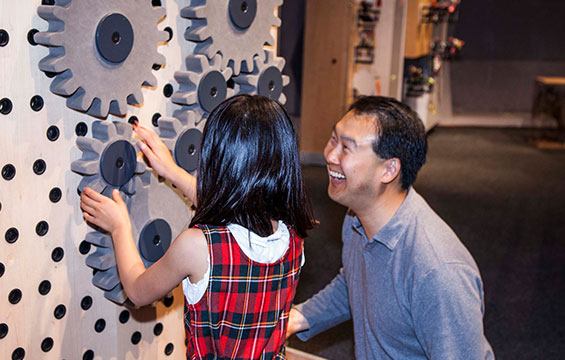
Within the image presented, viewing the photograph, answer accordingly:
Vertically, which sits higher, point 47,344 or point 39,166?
point 39,166

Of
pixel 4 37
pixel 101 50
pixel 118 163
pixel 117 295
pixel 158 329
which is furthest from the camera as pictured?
pixel 158 329

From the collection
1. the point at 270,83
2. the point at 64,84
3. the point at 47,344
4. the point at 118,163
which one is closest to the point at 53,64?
the point at 64,84

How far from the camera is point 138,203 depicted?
127cm

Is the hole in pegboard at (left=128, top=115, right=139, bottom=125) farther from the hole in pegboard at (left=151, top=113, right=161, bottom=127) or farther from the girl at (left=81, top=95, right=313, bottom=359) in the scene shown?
the girl at (left=81, top=95, right=313, bottom=359)

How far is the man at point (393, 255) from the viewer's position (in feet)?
4.14

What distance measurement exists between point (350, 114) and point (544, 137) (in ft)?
24.0

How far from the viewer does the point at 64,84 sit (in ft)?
3.41

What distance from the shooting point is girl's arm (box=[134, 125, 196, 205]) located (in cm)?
125

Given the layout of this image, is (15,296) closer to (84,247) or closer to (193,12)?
(84,247)

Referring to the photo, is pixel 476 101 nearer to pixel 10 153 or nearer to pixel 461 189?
pixel 461 189

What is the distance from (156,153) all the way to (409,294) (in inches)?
26.0

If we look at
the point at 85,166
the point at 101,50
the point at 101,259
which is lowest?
the point at 101,259

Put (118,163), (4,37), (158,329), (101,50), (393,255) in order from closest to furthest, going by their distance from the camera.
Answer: (4,37) → (101,50) → (118,163) → (393,255) → (158,329)

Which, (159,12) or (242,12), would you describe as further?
(242,12)
